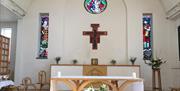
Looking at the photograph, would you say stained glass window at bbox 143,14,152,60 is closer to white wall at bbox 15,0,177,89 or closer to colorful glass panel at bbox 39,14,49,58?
white wall at bbox 15,0,177,89

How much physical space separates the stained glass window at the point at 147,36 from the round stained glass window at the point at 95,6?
180 centimetres

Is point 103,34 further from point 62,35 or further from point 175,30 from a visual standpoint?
point 175,30

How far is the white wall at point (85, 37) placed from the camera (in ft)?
31.8

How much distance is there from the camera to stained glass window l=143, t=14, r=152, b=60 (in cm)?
978

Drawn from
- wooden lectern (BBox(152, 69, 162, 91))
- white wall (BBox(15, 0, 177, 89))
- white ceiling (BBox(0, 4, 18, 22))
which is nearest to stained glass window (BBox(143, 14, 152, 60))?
white wall (BBox(15, 0, 177, 89))

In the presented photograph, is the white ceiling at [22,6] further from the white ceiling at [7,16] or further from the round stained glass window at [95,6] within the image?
the round stained glass window at [95,6]

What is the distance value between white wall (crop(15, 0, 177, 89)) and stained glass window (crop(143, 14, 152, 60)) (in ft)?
0.73

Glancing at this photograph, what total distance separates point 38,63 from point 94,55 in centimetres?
233

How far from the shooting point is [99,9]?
10.1 m

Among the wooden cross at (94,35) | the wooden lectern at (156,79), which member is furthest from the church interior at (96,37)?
the wooden lectern at (156,79)

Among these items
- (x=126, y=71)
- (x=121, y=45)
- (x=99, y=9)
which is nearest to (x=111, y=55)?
(x=121, y=45)

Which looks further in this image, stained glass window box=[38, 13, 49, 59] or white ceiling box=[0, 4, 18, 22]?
stained glass window box=[38, 13, 49, 59]

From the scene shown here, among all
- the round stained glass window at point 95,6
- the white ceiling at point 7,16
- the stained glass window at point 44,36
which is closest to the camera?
the white ceiling at point 7,16

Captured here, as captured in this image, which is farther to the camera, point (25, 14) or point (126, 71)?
point (25, 14)
